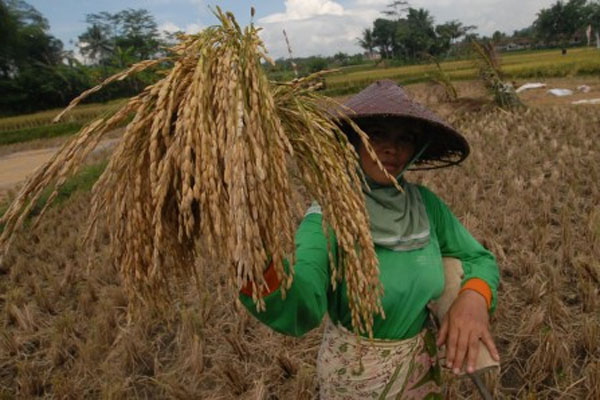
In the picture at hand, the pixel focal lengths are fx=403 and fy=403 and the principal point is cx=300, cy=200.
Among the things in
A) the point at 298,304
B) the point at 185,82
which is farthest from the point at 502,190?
the point at 185,82

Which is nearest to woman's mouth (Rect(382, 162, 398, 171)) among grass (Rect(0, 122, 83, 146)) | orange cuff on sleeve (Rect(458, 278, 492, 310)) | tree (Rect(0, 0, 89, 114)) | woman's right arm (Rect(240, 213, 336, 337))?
Answer: woman's right arm (Rect(240, 213, 336, 337))

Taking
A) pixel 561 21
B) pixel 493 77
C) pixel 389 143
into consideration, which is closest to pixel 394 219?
pixel 389 143

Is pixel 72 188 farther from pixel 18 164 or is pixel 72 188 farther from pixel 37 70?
pixel 37 70

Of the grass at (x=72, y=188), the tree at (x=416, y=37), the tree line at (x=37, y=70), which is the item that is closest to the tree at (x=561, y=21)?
the tree at (x=416, y=37)

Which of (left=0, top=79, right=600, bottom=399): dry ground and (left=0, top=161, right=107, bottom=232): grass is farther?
(left=0, top=161, right=107, bottom=232): grass

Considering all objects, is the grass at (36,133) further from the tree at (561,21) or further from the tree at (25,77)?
the tree at (561,21)

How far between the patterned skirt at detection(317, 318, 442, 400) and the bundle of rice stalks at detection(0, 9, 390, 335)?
548 millimetres

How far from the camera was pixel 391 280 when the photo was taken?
127cm

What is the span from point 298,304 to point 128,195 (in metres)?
0.49

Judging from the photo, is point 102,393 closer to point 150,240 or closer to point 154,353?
point 154,353

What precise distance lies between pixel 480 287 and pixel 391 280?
347 millimetres

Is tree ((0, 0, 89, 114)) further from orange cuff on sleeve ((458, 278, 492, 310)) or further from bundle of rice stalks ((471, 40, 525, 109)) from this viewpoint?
orange cuff on sleeve ((458, 278, 492, 310))

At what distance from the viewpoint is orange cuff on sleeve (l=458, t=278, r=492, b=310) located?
136 centimetres

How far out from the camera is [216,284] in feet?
10.9
